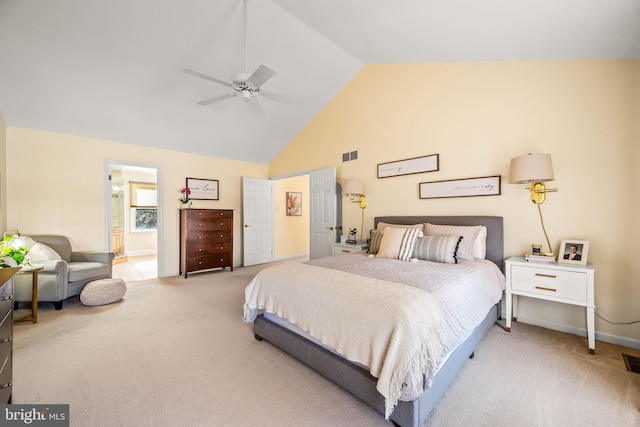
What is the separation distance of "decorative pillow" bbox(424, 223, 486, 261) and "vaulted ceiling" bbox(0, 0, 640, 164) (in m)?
1.97

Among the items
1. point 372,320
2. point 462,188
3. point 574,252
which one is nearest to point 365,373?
point 372,320

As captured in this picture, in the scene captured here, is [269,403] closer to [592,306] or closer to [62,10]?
[592,306]

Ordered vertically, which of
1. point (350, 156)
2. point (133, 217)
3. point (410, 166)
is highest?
point (350, 156)

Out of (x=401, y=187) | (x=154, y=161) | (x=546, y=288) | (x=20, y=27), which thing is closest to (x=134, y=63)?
(x=20, y=27)

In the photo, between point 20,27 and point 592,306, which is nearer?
point 592,306

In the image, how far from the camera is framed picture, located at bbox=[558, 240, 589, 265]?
8.24ft

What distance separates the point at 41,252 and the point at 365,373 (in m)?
4.50

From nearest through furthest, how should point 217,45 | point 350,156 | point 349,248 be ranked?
1. point 217,45
2. point 349,248
3. point 350,156

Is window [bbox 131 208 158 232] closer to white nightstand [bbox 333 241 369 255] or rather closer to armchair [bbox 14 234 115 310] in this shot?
armchair [bbox 14 234 115 310]

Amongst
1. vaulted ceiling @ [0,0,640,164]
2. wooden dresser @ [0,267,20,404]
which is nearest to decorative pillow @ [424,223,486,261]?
vaulted ceiling @ [0,0,640,164]

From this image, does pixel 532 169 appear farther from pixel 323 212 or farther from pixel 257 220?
pixel 257 220

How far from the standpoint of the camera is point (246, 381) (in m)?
1.94

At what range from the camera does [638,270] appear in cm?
242

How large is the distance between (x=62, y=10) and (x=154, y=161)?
2682 mm
